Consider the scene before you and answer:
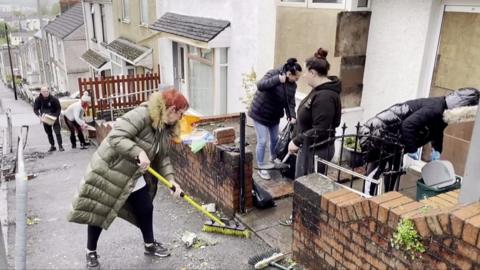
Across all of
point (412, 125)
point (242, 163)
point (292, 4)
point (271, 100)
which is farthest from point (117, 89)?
point (412, 125)

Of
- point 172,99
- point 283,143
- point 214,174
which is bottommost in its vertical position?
point 214,174

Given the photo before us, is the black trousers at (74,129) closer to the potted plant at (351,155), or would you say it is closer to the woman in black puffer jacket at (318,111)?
the potted plant at (351,155)

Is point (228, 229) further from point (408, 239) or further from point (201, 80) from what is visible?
point (201, 80)

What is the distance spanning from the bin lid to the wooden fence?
8.93 m

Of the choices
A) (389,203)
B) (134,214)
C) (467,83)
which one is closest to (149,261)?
(134,214)

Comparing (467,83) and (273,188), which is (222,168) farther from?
(467,83)

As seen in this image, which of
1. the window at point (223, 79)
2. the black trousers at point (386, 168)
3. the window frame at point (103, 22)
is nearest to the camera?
the black trousers at point (386, 168)

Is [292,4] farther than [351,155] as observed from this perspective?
Yes

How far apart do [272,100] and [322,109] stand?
1339mm

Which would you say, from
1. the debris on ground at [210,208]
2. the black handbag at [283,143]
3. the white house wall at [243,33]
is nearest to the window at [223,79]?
the white house wall at [243,33]

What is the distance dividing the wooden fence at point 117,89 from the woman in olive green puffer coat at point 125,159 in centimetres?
781

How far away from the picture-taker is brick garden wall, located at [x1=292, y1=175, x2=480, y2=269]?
7.40ft

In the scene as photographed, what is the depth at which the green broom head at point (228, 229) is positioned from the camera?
4207 mm

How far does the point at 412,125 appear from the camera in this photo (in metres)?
3.63
